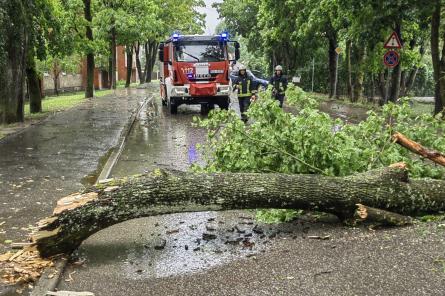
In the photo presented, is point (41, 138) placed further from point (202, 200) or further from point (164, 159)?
point (202, 200)

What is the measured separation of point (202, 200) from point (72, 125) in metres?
11.8

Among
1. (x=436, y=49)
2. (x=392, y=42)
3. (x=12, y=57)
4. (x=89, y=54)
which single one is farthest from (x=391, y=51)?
(x=89, y=54)

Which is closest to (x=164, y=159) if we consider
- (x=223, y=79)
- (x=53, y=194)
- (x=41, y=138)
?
(x=53, y=194)

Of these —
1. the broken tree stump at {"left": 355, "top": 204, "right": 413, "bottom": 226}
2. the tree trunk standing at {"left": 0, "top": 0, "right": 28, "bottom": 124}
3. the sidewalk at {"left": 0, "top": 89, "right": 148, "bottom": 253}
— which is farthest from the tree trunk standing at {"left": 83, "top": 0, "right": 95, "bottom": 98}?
the broken tree stump at {"left": 355, "top": 204, "right": 413, "bottom": 226}

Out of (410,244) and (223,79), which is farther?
(223,79)

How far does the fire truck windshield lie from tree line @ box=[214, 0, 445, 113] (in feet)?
15.2

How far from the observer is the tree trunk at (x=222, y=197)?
522 cm

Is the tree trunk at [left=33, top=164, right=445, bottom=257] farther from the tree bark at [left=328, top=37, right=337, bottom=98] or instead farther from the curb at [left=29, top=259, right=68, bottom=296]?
the tree bark at [left=328, top=37, right=337, bottom=98]

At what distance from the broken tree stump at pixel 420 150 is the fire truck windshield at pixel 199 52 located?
1267cm

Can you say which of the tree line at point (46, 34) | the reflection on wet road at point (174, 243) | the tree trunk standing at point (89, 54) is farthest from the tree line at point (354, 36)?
the reflection on wet road at point (174, 243)

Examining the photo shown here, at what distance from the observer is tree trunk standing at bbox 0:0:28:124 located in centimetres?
1404

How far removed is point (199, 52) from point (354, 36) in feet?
20.1

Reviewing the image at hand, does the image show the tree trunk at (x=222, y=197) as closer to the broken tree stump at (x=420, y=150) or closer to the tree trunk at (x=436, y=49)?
the broken tree stump at (x=420, y=150)

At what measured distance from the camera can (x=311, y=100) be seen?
7.09 meters
